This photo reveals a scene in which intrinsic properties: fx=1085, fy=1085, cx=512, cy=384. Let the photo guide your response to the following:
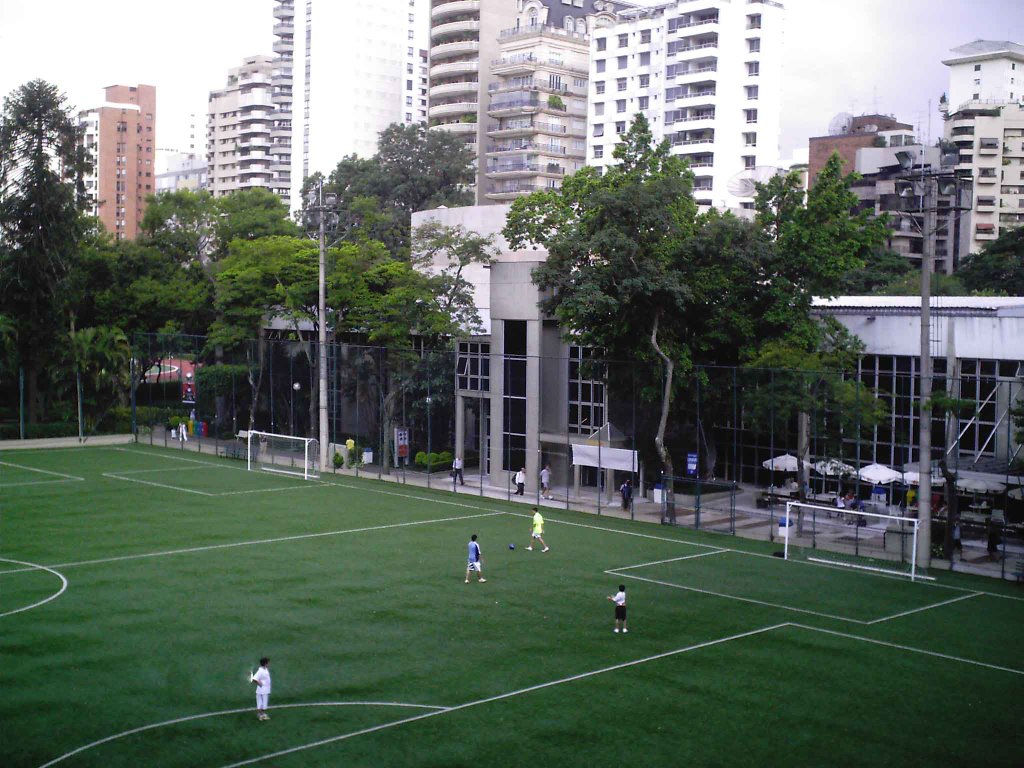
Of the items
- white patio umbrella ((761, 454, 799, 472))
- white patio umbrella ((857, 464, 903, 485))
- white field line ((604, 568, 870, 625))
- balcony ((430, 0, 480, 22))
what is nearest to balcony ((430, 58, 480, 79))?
→ balcony ((430, 0, 480, 22))

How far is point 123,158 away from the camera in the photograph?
17400 cm

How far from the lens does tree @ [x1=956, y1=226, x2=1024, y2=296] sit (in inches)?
3174

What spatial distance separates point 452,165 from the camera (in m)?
98.9

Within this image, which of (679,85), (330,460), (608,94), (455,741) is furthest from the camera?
(608,94)

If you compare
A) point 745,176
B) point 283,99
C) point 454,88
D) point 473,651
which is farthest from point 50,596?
point 283,99

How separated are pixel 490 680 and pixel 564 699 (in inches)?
70.5

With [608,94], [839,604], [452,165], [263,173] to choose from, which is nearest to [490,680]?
[839,604]

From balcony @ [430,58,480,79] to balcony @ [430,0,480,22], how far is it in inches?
189

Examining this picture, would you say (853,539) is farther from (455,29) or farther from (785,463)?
(455,29)

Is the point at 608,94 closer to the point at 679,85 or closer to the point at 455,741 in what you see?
the point at 679,85

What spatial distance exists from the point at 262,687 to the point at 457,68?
10224 cm

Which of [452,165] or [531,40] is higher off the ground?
[531,40]

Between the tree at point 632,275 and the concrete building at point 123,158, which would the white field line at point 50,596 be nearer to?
the tree at point 632,275

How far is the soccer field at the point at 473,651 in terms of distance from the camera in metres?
18.6
